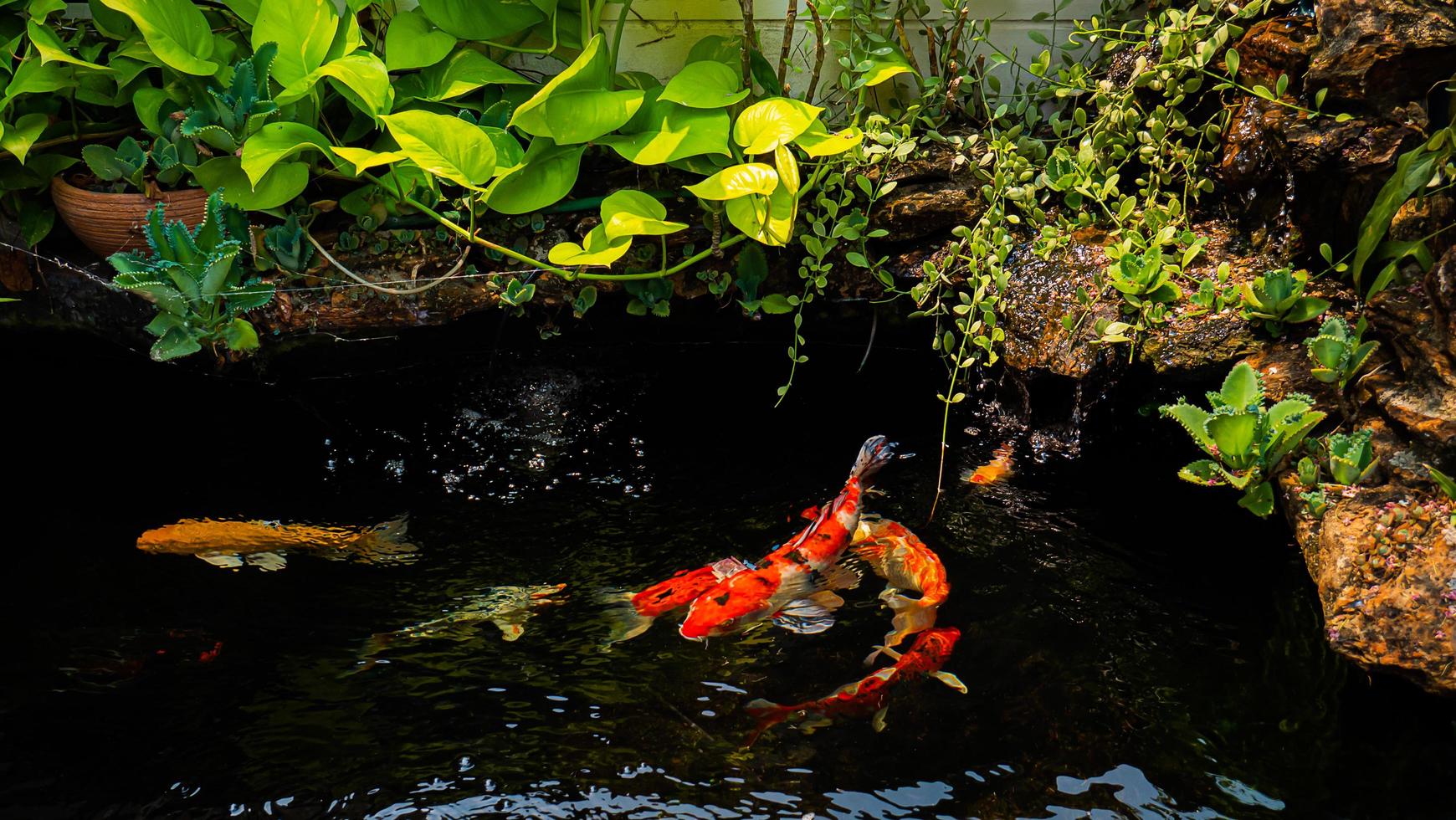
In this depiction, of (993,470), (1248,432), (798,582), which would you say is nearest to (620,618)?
(798,582)

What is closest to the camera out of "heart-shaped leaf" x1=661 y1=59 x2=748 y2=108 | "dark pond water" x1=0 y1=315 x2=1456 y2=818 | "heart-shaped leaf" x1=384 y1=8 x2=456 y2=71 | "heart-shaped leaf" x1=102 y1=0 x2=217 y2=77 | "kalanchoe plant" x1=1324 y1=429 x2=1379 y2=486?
"dark pond water" x1=0 y1=315 x2=1456 y2=818

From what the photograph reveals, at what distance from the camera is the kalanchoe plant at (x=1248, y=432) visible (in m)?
2.40

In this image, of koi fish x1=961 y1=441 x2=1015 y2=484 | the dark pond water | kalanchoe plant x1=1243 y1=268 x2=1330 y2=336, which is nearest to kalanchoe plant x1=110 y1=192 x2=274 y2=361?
the dark pond water

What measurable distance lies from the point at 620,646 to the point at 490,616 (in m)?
0.36

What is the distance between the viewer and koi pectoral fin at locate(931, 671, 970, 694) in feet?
6.96

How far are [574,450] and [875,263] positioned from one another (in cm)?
122

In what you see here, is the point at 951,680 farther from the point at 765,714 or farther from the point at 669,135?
the point at 669,135

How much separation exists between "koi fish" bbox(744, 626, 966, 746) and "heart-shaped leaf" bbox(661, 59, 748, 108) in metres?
1.96

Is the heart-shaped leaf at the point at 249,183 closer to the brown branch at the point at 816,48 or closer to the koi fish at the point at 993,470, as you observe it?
the brown branch at the point at 816,48

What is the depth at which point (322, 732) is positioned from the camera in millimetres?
2055

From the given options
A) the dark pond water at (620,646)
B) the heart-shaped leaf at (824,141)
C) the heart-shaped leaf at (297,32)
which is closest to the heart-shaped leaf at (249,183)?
the heart-shaped leaf at (297,32)

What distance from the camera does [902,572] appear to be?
2.48 m

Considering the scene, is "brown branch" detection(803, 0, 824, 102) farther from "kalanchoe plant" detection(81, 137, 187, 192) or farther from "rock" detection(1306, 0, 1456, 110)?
"kalanchoe plant" detection(81, 137, 187, 192)

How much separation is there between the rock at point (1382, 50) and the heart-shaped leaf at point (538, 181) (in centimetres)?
221
